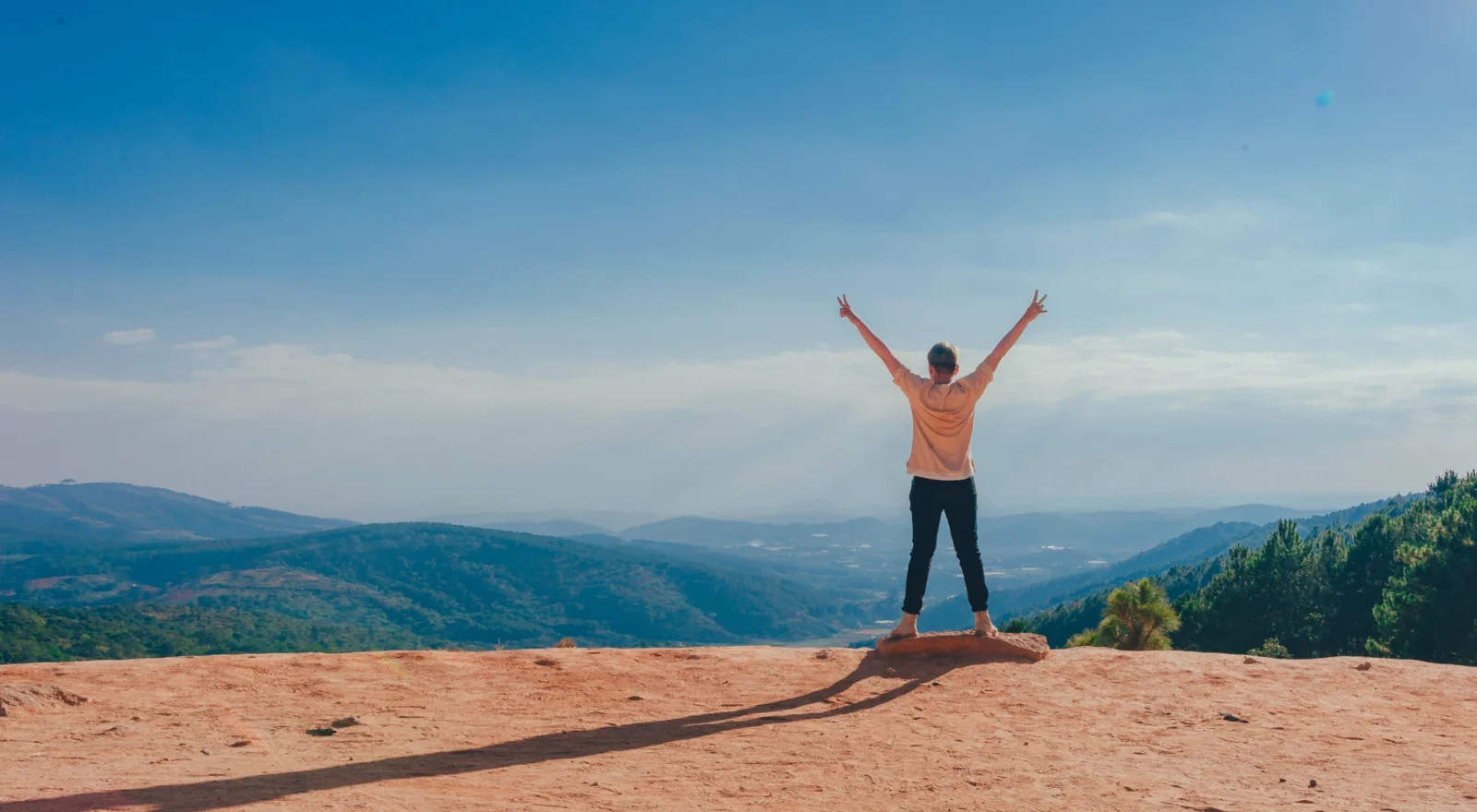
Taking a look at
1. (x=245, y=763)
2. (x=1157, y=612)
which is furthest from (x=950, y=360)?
(x=1157, y=612)

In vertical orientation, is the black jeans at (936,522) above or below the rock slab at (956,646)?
above

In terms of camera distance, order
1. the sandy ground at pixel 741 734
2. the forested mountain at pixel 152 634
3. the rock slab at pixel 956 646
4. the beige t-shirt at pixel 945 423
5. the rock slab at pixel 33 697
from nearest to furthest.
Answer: the sandy ground at pixel 741 734 < the rock slab at pixel 33 697 < the beige t-shirt at pixel 945 423 < the rock slab at pixel 956 646 < the forested mountain at pixel 152 634

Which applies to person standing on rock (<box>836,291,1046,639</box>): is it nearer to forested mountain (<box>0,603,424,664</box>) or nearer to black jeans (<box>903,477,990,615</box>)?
black jeans (<box>903,477,990,615</box>)

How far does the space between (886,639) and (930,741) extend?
3231 millimetres

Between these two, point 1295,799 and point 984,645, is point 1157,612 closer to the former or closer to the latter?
point 984,645

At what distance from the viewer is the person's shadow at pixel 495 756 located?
467cm

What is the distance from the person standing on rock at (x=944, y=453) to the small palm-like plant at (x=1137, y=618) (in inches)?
841

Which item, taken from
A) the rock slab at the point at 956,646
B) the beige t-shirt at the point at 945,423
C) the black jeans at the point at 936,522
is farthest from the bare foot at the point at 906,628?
the beige t-shirt at the point at 945,423

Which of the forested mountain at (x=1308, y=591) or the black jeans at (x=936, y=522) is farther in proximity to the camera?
the forested mountain at (x=1308, y=591)

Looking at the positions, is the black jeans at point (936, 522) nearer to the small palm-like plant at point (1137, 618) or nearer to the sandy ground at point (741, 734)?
the sandy ground at point (741, 734)

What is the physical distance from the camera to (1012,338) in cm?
913

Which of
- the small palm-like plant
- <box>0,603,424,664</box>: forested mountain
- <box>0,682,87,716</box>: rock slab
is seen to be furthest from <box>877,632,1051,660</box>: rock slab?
<box>0,603,424,664</box>: forested mountain

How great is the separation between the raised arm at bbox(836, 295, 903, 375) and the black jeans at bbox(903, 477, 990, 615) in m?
1.20

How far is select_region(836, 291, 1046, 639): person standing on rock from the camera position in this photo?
8977 millimetres
